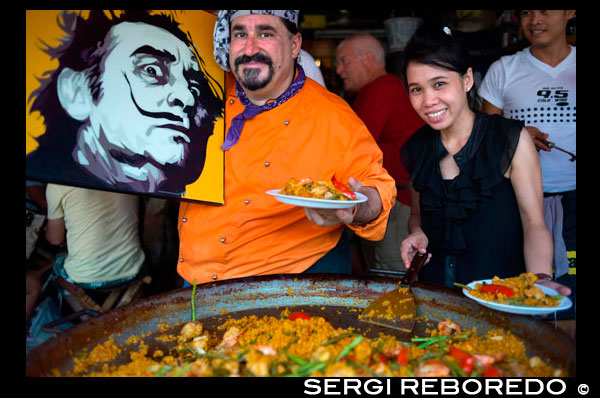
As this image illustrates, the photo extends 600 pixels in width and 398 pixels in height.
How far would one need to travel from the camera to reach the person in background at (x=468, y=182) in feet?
6.98

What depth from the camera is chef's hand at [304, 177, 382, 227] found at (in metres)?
1.89

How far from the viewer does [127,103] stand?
1.97 metres

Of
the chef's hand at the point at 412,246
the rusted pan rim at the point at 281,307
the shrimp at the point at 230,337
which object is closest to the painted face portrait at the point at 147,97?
the rusted pan rim at the point at 281,307

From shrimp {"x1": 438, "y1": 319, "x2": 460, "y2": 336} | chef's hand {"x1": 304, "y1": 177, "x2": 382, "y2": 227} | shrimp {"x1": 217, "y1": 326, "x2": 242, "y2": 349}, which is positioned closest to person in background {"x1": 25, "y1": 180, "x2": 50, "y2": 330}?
shrimp {"x1": 217, "y1": 326, "x2": 242, "y2": 349}

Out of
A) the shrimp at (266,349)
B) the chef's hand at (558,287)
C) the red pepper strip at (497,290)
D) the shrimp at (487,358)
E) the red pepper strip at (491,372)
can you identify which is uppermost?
the chef's hand at (558,287)

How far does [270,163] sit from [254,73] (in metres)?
0.39

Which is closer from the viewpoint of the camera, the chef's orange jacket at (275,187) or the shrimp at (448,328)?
the shrimp at (448,328)

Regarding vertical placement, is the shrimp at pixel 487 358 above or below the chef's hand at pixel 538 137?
below

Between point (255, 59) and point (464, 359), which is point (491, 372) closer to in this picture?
point (464, 359)

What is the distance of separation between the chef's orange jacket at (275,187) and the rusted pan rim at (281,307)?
23 centimetres

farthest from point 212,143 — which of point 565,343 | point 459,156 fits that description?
point 565,343

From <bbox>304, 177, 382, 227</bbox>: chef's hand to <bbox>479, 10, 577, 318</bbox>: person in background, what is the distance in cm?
120

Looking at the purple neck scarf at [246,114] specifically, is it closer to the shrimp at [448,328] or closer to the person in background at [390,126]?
the shrimp at [448,328]

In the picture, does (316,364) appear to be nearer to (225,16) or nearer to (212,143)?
(212,143)
